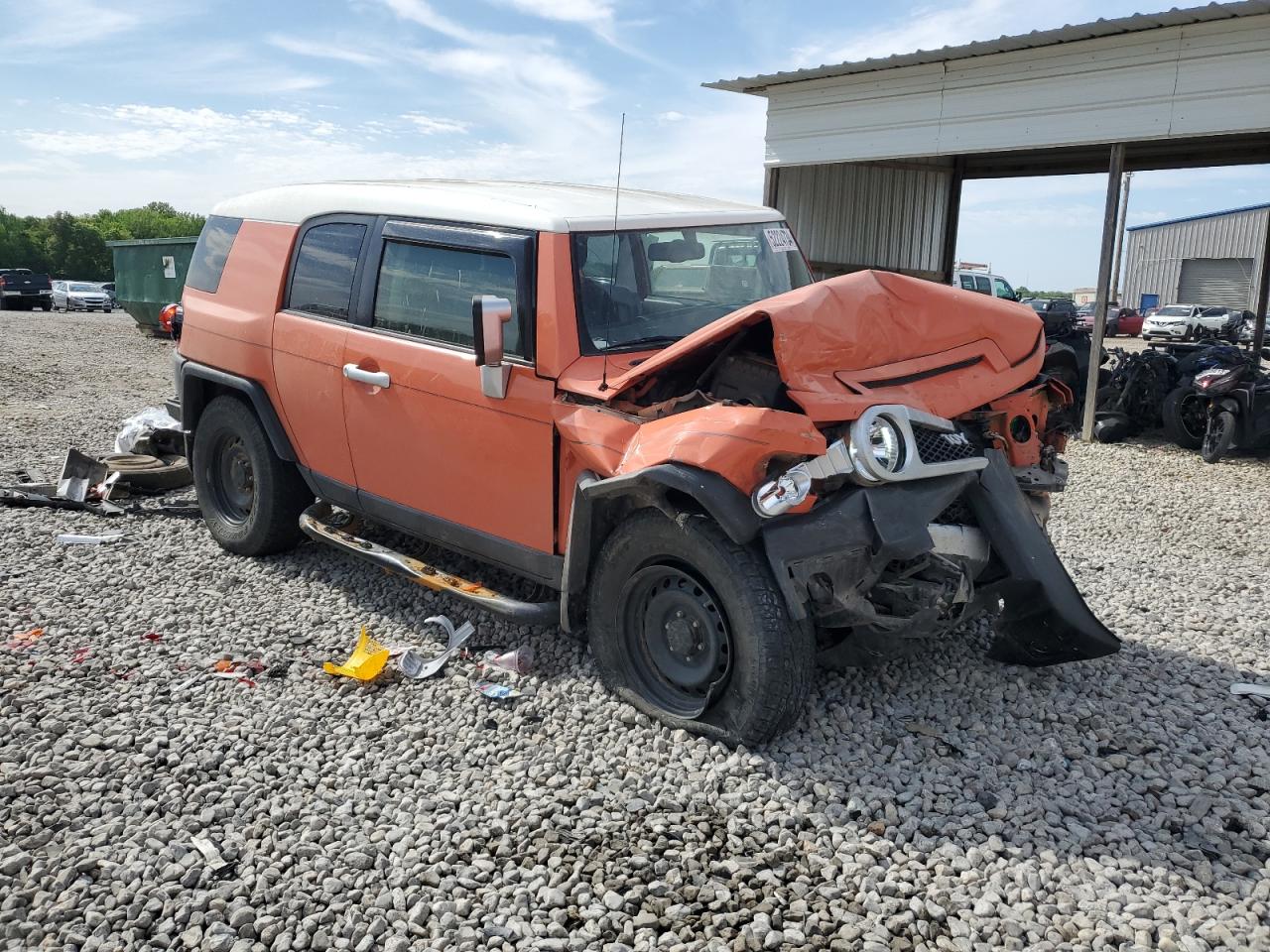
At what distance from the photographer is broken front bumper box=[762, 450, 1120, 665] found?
3.25 metres

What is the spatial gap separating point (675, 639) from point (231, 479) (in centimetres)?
351

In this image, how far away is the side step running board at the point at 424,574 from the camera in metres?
4.15

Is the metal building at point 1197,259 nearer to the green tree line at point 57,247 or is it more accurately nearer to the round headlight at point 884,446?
the round headlight at point 884,446

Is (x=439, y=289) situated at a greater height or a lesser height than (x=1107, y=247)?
lesser

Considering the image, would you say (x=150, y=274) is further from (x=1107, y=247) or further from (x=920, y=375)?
(x=920, y=375)

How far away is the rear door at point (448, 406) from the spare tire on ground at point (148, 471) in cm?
311

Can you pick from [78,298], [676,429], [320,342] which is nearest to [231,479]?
[320,342]

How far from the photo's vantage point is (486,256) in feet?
14.1

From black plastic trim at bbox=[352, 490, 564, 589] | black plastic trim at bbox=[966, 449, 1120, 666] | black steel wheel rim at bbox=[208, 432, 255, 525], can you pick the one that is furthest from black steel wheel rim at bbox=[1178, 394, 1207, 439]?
black steel wheel rim at bbox=[208, 432, 255, 525]

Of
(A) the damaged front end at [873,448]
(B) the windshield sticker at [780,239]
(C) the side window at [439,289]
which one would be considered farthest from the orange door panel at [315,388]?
(B) the windshield sticker at [780,239]

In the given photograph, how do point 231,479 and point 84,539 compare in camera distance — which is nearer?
point 231,479

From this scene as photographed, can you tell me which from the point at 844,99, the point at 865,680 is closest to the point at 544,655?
the point at 865,680

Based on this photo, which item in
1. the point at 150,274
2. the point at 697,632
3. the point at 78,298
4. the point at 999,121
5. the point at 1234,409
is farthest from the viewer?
the point at 78,298

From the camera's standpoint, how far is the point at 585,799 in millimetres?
3357
